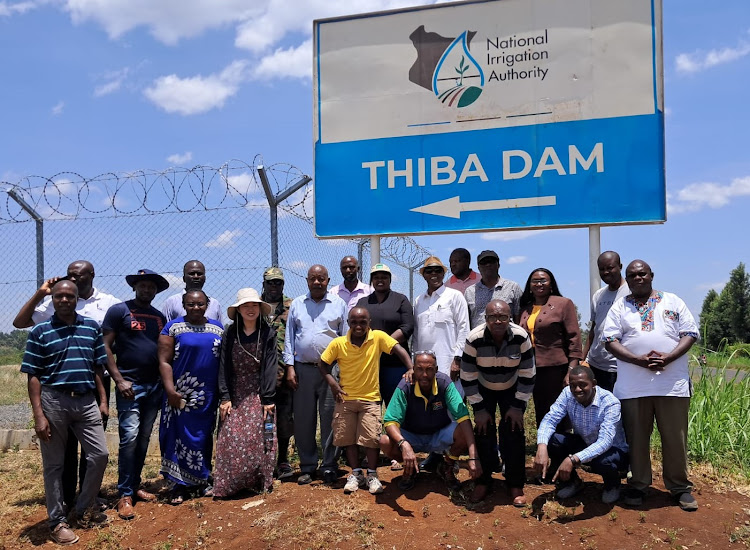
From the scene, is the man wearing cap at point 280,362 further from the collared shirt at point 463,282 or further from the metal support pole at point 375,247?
the collared shirt at point 463,282

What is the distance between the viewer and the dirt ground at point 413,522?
4.11m

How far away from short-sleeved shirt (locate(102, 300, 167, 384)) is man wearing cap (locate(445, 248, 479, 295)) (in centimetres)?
262

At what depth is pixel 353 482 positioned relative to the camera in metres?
4.85

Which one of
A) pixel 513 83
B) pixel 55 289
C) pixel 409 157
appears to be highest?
pixel 513 83

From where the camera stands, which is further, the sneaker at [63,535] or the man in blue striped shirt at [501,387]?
the man in blue striped shirt at [501,387]

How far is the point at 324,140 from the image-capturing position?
6.61 meters

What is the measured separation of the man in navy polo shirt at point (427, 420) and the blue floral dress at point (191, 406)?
1372 millimetres

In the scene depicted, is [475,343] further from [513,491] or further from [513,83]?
[513,83]

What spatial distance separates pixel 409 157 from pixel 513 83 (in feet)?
3.97

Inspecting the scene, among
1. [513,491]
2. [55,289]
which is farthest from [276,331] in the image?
[513,491]

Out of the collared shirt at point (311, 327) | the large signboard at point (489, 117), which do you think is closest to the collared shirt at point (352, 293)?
the collared shirt at point (311, 327)

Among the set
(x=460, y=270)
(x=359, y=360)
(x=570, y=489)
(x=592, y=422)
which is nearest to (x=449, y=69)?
(x=460, y=270)

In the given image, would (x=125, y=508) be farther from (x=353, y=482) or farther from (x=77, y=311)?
(x=353, y=482)

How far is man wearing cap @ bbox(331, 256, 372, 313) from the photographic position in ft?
18.9
